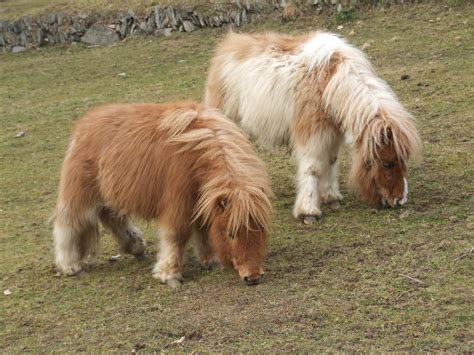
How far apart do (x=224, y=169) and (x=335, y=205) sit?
6.35 feet

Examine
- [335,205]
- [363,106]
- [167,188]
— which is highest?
[363,106]

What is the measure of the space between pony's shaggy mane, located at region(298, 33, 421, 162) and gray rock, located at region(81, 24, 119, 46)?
9.96 metres

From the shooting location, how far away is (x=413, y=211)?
6.46 m

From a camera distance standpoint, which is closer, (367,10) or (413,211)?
(413,211)

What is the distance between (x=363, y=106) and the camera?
21.2 feet

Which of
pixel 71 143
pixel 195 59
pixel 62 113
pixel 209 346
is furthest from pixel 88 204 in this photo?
pixel 195 59

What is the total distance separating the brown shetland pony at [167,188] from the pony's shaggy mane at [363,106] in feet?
3.73

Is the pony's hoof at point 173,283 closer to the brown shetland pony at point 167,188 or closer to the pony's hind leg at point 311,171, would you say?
the brown shetland pony at point 167,188

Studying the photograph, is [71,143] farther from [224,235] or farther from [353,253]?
[353,253]

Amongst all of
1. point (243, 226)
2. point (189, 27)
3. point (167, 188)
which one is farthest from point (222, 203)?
point (189, 27)

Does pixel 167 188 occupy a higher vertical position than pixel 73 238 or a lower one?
higher

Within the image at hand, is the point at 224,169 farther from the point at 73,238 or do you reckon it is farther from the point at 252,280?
the point at 73,238

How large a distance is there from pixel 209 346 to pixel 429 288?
56.7 inches

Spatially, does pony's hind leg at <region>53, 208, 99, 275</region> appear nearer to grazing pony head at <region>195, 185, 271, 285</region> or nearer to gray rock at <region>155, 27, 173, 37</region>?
grazing pony head at <region>195, 185, 271, 285</region>
